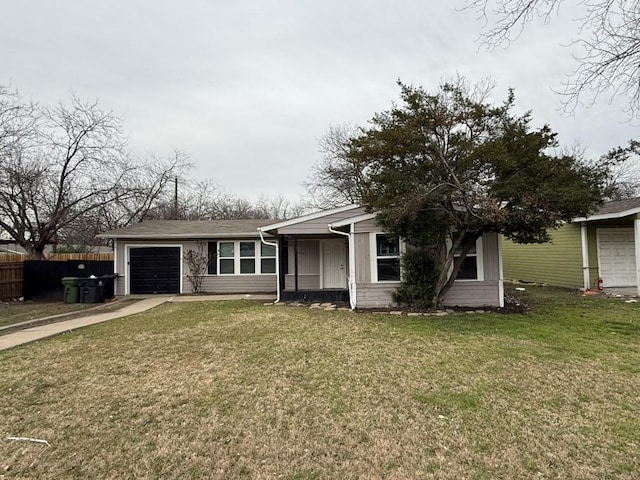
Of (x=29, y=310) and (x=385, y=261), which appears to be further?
(x=29, y=310)

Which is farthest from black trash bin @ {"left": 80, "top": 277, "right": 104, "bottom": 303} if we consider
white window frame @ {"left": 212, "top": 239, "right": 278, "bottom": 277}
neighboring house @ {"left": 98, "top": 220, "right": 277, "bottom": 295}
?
white window frame @ {"left": 212, "top": 239, "right": 278, "bottom": 277}

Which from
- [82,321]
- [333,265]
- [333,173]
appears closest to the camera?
[82,321]

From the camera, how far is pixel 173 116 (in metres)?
13.9

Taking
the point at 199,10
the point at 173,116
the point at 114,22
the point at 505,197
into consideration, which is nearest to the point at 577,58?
the point at 505,197

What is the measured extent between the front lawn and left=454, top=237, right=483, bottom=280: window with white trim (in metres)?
2.86

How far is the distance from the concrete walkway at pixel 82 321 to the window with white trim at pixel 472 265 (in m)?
5.72

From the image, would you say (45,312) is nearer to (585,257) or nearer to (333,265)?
(333,265)

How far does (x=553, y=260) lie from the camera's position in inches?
580

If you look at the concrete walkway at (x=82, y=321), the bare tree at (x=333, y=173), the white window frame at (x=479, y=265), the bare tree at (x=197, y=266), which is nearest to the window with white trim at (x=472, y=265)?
the white window frame at (x=479, y=265)

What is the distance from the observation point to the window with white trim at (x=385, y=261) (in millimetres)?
9430

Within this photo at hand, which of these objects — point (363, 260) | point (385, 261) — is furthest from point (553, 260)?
point (363, 260)

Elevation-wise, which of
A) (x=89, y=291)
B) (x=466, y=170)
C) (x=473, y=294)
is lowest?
(x=473, y=294)

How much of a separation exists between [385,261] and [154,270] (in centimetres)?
896

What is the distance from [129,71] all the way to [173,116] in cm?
307
